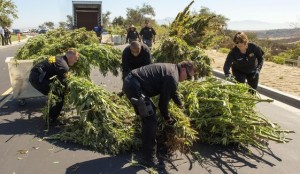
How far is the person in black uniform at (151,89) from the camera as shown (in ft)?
16.3

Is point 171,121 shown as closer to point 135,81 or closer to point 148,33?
point 135,81

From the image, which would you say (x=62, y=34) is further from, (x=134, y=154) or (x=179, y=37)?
(x=134, y=154)

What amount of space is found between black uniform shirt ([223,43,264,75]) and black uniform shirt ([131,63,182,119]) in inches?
97.1

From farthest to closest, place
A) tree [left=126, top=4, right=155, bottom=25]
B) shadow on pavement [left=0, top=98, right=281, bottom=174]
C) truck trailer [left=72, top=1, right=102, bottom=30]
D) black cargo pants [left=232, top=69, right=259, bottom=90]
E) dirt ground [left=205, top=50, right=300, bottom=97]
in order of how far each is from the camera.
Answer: tree [left=126, top=4, right=155, bottom=25], truck trailer [left=72, top=1, right=102, bottom=30], dirt ground [left=205, top=50, right=300, bottom=97], black cargo pants [left=232, top=69, right=259, bottom=90], shadow on pavement [left=0, top=98, right=281, bottom=174]

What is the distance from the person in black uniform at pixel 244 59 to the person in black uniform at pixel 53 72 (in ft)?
10.1

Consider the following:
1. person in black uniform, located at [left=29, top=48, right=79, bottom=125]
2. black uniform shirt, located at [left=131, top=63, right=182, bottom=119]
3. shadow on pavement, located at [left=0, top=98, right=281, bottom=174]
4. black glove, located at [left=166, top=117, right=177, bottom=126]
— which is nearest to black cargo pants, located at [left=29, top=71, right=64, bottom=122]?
person in black uniform, located at [left=29, top=48, right=79, bottom=125]

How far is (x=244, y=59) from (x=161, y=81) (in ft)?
9.42

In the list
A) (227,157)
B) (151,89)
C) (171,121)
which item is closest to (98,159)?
(171,121)

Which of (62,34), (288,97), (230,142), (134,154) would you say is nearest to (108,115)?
(134,154)

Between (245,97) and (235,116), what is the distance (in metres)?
0.43

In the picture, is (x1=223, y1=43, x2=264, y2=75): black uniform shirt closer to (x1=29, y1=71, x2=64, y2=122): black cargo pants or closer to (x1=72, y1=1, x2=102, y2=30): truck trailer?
(x1=29, y1=71, x2=64, y2=122): black cargo pants

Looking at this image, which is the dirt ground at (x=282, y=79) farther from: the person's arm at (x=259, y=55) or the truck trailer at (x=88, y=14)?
the truck trailer at (x=88, y=14)

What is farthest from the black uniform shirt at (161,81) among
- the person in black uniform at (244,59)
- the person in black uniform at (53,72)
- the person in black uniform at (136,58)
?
the person in black uniform at (244,59)

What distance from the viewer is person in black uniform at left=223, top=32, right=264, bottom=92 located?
7148mm
